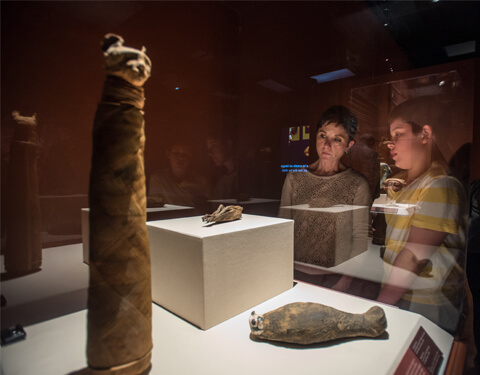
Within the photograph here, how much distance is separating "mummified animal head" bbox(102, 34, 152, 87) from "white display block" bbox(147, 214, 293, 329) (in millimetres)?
587

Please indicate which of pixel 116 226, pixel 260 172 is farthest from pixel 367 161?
pixel 116 226

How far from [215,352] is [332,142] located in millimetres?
1117

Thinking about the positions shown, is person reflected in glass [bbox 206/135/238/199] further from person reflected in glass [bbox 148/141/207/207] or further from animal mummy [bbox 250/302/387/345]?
animal mummy [bbox 250/302/387/345]

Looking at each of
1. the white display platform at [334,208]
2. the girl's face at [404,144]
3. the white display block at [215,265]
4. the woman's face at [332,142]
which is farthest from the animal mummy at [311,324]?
the woman's face at [332,142]

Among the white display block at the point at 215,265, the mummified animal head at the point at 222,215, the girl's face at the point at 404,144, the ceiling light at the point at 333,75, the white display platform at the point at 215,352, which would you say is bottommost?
the white display platform at the point at 215,352

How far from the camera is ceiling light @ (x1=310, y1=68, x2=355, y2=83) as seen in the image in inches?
55.7

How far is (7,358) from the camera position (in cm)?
79

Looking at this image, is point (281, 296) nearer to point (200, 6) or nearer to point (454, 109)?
point (454, 109)

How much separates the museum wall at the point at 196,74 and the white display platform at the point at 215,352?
0.31 m

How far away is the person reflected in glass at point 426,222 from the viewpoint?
121 cm

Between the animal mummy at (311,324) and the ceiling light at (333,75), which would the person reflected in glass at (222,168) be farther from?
the animal mummy at (311,324)

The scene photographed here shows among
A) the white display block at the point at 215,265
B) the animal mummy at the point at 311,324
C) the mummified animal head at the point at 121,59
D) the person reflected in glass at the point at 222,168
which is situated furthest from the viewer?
the person reflected in glass at the point at 222,168

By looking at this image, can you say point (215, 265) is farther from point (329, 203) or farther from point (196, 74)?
point (196, 74)

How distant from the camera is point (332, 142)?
4.84ft
